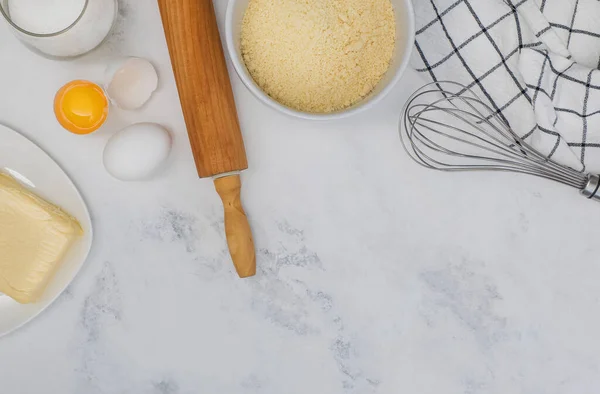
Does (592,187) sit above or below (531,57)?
below

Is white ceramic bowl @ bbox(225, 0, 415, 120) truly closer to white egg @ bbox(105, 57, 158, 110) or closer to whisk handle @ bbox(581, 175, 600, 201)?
white egg @ bbox(105, 57, 158, 110)

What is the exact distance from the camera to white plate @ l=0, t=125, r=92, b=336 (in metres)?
0.71

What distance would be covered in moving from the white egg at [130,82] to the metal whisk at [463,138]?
0.30 metres

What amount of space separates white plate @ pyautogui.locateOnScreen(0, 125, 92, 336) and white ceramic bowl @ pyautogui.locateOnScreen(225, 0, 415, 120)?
25 cm

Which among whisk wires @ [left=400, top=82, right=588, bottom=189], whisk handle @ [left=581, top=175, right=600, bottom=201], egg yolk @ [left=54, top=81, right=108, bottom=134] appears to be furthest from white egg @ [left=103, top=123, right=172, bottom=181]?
whisk handle @ [left=581, top=175, right=600, bottom=201]

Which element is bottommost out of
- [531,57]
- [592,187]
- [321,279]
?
[321,279]

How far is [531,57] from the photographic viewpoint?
2.29 feet

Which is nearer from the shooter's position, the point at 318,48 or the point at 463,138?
the point at 318,48

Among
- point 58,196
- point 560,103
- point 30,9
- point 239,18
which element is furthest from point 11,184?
point 560,103

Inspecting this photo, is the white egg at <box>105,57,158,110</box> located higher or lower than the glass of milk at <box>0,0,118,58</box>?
lower

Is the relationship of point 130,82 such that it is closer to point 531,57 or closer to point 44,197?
point 44,197

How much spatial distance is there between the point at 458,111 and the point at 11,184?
522 millimetres

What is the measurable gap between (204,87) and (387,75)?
198 millimetres

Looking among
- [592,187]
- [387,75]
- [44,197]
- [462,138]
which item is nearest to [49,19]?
[44,197]
